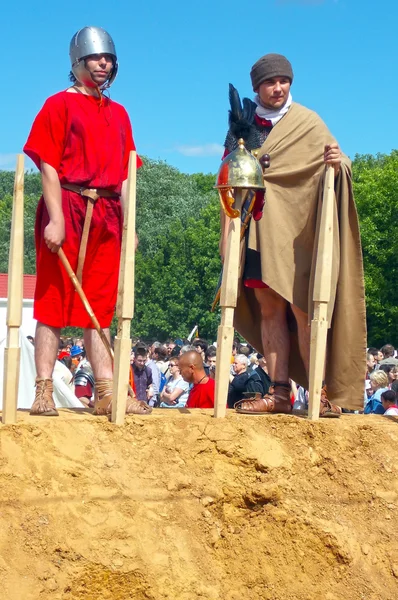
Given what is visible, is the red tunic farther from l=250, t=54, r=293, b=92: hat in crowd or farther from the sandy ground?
l=250, t=54, r=293, b=92: hat in crowd

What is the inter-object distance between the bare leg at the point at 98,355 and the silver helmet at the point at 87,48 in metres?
1.48

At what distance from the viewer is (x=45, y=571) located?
4.51 meters

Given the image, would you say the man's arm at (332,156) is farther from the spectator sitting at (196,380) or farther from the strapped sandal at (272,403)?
the spectator sitting at (196,380)

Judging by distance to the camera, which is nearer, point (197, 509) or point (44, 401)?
point (197, 509)

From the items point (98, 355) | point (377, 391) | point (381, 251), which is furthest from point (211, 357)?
point (381, 251)

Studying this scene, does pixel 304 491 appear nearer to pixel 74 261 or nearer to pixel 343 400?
pixel 343 400

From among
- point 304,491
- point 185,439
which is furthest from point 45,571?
point 304,491

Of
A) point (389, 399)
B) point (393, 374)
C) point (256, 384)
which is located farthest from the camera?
point (393, 374)

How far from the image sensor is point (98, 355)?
573cm

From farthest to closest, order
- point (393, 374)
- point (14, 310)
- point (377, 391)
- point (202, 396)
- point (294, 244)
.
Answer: point (393, 374), point (377, 391), point (202, 396), point (294, 244), point (14, 310)

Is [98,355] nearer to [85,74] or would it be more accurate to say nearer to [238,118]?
[85,74]

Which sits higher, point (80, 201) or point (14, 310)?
point (80, 201)

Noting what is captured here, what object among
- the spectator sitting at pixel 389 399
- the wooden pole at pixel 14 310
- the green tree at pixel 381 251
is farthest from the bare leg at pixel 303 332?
the green tree at pixel 381 251

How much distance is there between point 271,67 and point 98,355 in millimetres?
2115
